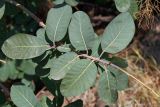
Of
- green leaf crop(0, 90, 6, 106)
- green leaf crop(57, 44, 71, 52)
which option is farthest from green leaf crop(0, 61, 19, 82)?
green leaf crop(57, 44, 71, 52)

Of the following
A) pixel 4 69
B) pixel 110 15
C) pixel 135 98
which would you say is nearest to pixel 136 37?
pixel 110 15

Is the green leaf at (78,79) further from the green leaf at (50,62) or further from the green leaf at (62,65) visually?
the green leaf at (50,62)

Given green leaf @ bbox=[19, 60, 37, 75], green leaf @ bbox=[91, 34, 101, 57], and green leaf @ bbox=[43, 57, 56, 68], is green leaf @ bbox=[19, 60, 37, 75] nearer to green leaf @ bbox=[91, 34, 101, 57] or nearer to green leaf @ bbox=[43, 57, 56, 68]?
green leaf @ bbox=[43, 57, 56, 68]

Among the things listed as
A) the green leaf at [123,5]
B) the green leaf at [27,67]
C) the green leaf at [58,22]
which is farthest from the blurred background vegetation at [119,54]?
the green leaf at [58,22]

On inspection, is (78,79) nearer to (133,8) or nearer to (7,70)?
(133,8)

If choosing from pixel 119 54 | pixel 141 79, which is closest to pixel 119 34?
pixel 141 79
